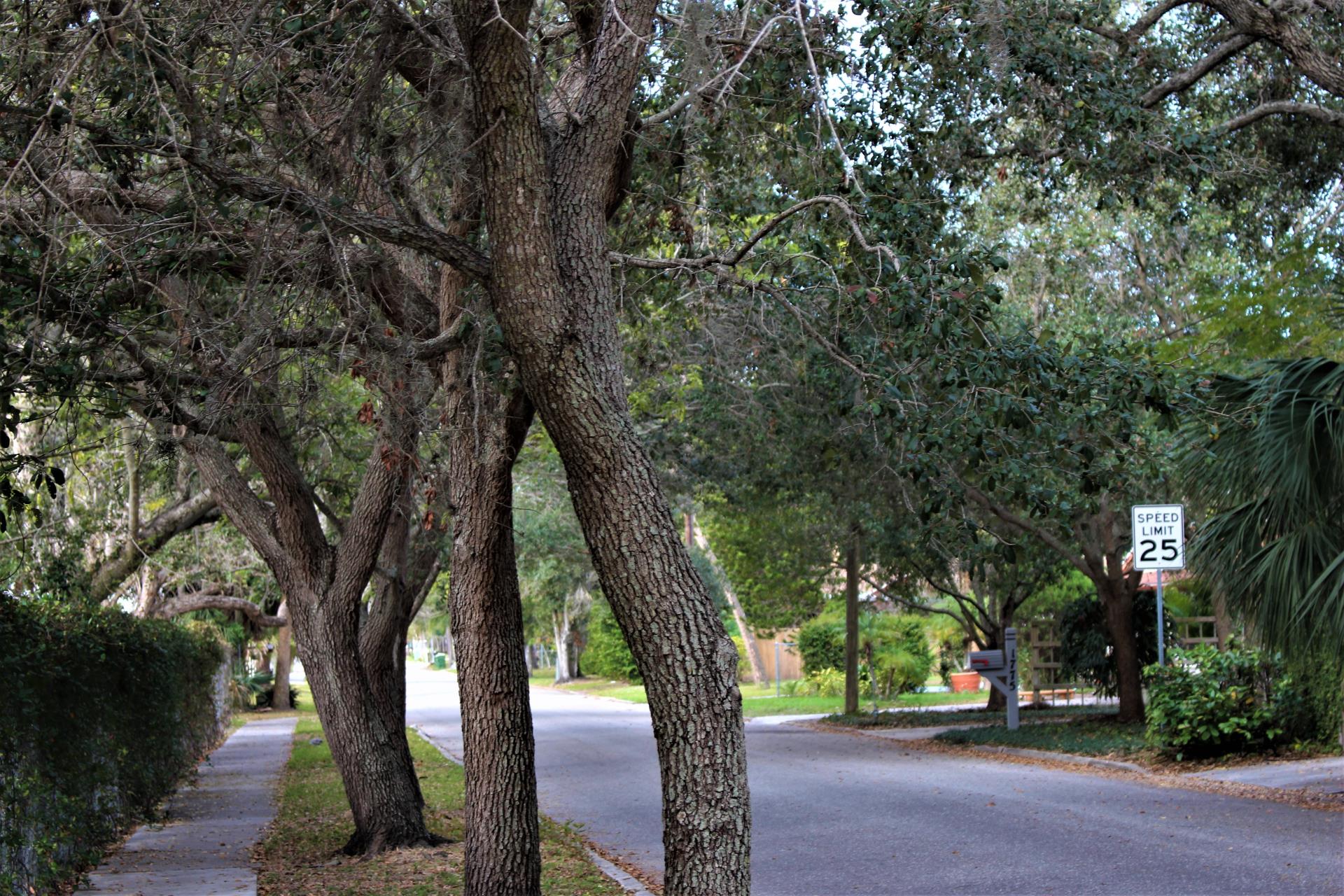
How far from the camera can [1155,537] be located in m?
14.5

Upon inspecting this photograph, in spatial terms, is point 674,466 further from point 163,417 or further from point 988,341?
point 988,341

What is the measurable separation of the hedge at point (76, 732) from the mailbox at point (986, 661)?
471 inches

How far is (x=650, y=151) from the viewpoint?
854 cm

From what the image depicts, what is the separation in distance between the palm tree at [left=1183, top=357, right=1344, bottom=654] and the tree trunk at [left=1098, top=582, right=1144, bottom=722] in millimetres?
7586

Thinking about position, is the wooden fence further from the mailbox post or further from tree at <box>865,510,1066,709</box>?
the mailbox post

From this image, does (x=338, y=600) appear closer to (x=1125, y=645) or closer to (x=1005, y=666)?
(x=1125, y=645)

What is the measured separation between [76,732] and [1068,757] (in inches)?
466

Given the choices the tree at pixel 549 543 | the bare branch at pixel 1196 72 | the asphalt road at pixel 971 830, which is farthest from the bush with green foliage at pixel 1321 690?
the tree at pixel 549 543

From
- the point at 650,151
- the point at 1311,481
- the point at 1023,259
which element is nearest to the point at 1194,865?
the point at 1311,481

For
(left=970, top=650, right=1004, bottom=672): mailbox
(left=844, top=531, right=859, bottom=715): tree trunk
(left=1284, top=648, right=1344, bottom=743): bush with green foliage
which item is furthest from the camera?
(left=844, top=531, right=859, bottom=715): tree trunk

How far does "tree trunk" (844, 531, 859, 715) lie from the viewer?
961 inches

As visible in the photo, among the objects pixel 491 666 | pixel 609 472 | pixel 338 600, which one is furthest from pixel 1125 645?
pixel 609 472

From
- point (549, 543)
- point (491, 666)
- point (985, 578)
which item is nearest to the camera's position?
point (491, 666)

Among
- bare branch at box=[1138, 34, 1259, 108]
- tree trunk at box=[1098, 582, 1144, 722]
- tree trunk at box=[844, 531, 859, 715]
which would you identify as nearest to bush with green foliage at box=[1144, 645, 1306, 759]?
tree trunk at box=[1098, 582, 1144, 722]
